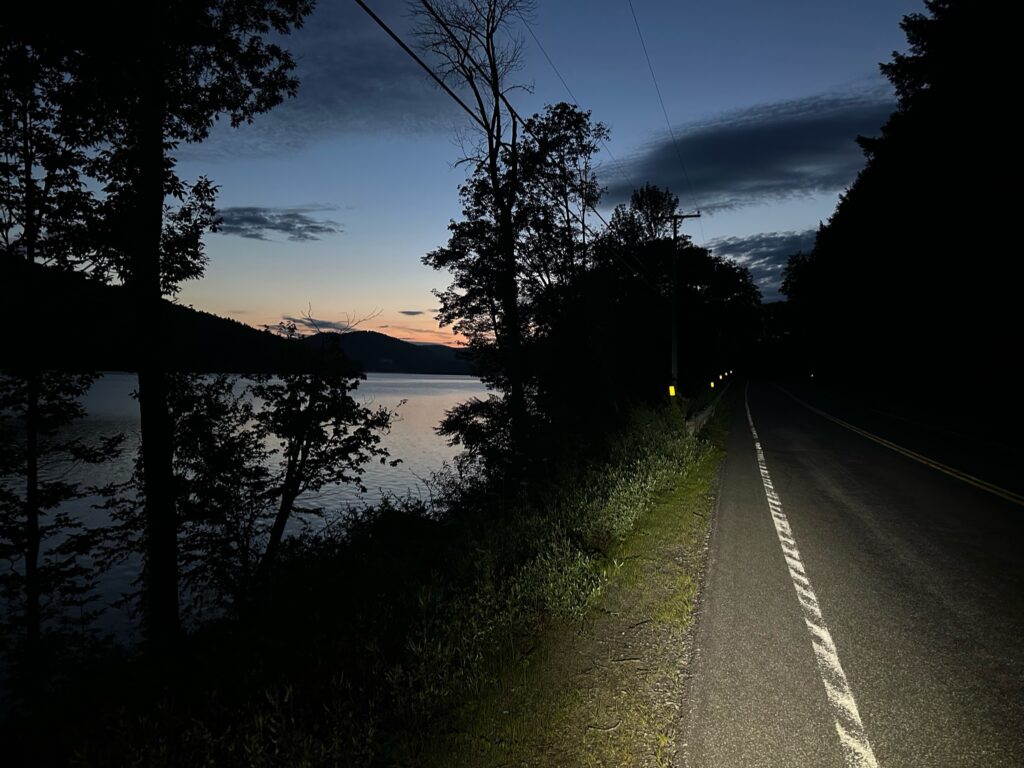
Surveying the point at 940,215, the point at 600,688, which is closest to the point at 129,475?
the point at 600,688

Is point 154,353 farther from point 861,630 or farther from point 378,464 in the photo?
point 378,464

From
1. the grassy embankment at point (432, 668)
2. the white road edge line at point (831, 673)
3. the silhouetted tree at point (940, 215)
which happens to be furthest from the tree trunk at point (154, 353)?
the silhouetted tree at point (940, 215)

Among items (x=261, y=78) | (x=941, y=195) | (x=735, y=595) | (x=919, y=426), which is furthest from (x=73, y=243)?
(x=941, y=195)

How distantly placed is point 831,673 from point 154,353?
9.50 metres

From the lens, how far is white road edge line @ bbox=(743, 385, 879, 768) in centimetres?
334

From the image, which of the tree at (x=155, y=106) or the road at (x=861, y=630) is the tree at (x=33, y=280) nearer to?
the tree at (x=155, y=106)

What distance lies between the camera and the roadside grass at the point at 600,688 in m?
3.38

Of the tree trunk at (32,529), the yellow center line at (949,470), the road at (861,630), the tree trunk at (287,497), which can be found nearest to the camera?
the road at (861,630)

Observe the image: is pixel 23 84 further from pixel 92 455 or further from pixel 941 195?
pixel 941 195

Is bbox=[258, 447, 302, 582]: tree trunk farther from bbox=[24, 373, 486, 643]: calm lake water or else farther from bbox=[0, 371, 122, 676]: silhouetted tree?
bbox=[0, 371, 122, 676]: silhouetted tree

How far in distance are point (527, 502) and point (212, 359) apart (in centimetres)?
935

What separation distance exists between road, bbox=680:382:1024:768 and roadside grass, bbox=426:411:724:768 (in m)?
0.23

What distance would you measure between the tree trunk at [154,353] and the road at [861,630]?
26.9 ft

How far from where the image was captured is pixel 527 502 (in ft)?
28.4
